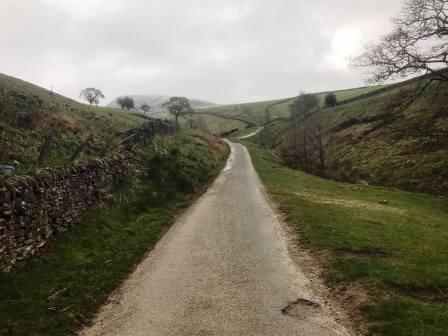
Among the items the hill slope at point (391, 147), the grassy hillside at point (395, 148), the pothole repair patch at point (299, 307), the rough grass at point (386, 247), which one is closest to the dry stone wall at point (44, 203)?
the pothole repair patch at point (299, 307)

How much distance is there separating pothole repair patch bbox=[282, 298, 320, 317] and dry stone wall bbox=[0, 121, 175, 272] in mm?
9166

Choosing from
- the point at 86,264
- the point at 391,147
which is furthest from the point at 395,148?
the point at 86,264

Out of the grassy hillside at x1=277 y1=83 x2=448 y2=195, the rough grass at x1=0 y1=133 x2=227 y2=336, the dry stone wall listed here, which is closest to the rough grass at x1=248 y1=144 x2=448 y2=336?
the grassy hillside at x1=277 y1=83 x2=448 y2=195

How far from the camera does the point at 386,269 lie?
13500 millimetres

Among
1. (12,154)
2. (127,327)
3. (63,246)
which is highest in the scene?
(12,154)

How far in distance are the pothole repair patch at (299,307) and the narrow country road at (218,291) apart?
28mm

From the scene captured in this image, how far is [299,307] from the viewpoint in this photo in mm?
11469

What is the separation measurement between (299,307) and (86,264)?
27.9ft

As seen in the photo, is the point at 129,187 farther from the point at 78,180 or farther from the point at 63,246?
the point at 63,246

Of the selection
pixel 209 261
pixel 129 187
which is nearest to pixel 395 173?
pixel 129 187

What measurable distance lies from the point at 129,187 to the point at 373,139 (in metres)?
43.0

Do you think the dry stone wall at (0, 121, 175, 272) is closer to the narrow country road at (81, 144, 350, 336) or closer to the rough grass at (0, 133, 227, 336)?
the rough grass at (0, 133, 227, 336)

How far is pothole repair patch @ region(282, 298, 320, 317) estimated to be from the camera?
11.2 m

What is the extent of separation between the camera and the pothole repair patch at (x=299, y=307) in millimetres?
11164
